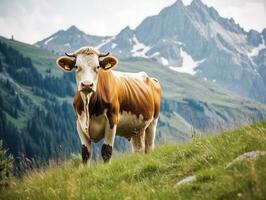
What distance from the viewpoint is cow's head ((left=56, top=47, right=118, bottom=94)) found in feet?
41.0

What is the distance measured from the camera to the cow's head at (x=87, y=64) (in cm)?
1251

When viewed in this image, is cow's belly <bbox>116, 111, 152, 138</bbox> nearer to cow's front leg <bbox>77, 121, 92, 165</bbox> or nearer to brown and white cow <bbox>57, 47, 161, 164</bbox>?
brown and white cow <bbox>57, 47, 161, 164</bbox>

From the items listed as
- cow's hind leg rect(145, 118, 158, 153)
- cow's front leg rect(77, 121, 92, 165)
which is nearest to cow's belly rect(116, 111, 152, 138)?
cow's hind leg rect(145, 118, 158, 153)

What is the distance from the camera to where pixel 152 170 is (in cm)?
998

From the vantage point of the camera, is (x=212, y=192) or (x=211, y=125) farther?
(x=211, y=125)

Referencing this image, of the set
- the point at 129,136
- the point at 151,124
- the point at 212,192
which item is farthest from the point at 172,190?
the point at 151,124

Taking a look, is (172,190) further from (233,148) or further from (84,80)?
(84,80)

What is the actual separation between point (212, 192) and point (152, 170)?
10.1ft

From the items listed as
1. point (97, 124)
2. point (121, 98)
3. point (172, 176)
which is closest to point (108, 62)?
point (121, 98)

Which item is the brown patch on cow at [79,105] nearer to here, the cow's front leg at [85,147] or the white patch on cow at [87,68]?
the cow's front leg at [85,147]

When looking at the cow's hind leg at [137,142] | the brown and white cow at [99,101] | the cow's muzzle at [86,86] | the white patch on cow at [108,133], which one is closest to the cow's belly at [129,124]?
the brown and white cow at [99,101]

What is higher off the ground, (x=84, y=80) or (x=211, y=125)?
(x=84, y=80)

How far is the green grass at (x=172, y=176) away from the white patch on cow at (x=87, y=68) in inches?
98.4

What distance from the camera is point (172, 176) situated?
9.25 m
